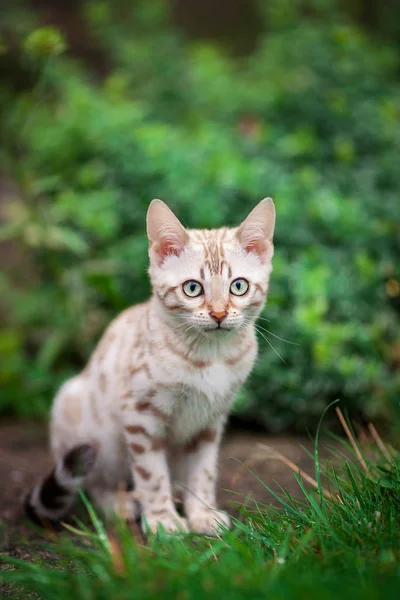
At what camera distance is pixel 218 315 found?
8.90 ft

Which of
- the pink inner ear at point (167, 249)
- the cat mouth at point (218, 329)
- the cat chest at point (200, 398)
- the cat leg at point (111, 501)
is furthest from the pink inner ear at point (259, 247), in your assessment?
the cat leg at point (111, 501)

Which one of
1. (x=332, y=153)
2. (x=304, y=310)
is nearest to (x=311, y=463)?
(x=304, y=310)

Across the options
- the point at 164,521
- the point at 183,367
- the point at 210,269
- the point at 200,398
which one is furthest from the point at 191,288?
the point at 164,521

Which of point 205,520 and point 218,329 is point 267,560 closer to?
point 205,520

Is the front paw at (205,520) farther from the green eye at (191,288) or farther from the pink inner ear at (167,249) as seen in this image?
the pink inner ear at (167,249)

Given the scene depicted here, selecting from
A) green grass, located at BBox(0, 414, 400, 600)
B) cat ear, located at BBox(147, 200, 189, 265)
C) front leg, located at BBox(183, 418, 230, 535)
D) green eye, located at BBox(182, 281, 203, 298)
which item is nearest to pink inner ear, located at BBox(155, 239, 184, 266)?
cat ear, located at BBox(147, 200, 189, 265)

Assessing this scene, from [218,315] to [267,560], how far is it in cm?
95

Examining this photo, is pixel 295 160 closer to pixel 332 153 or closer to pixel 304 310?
pixel 332 153

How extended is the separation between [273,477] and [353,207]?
226 centimetres

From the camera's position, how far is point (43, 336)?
5.75m

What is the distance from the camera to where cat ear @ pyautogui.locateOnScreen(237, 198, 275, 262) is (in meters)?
2.96

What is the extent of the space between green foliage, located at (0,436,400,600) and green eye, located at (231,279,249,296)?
0.84 metres

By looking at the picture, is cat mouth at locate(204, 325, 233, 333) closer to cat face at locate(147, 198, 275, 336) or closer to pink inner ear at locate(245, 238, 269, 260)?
cat face at locate(147, 198, 275, 336)

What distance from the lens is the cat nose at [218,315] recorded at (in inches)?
107
